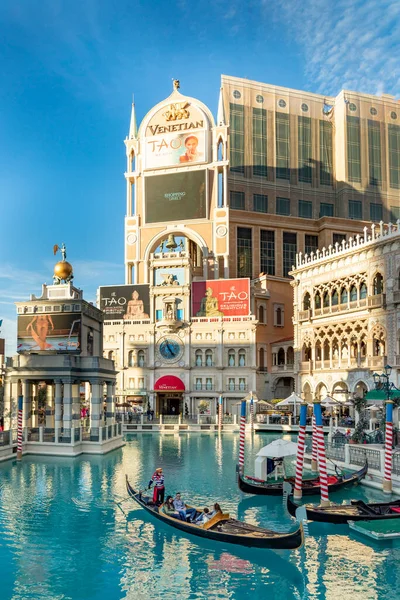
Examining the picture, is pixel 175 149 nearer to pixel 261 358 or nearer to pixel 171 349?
pixel 171 349

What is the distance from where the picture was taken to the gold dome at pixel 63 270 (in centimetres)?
3988

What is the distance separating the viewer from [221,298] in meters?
60.6

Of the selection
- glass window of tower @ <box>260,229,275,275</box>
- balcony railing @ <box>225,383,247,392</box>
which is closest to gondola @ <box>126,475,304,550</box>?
balcony railing @ <box>225,383,247,392</box>

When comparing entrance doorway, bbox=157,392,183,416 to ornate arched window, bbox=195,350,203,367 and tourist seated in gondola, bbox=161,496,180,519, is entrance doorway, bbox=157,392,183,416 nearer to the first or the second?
ornate arched window, bbox=195,350,203,367

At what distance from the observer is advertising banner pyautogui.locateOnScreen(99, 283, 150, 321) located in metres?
62.2

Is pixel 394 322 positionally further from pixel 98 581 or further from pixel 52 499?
pixel 98 581

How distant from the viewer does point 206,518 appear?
1800 cm

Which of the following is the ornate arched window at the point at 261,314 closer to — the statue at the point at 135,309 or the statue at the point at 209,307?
the statue at the point at 209,307

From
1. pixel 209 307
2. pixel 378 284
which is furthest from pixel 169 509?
pixel 209 307

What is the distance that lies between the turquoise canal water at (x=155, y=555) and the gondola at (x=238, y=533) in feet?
1.29

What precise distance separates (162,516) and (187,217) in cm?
5065

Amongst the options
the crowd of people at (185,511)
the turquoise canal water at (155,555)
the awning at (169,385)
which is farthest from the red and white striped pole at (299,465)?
the awning at (169,385)

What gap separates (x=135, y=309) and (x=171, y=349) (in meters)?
5.92

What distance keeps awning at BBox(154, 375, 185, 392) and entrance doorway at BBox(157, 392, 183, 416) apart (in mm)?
1754
